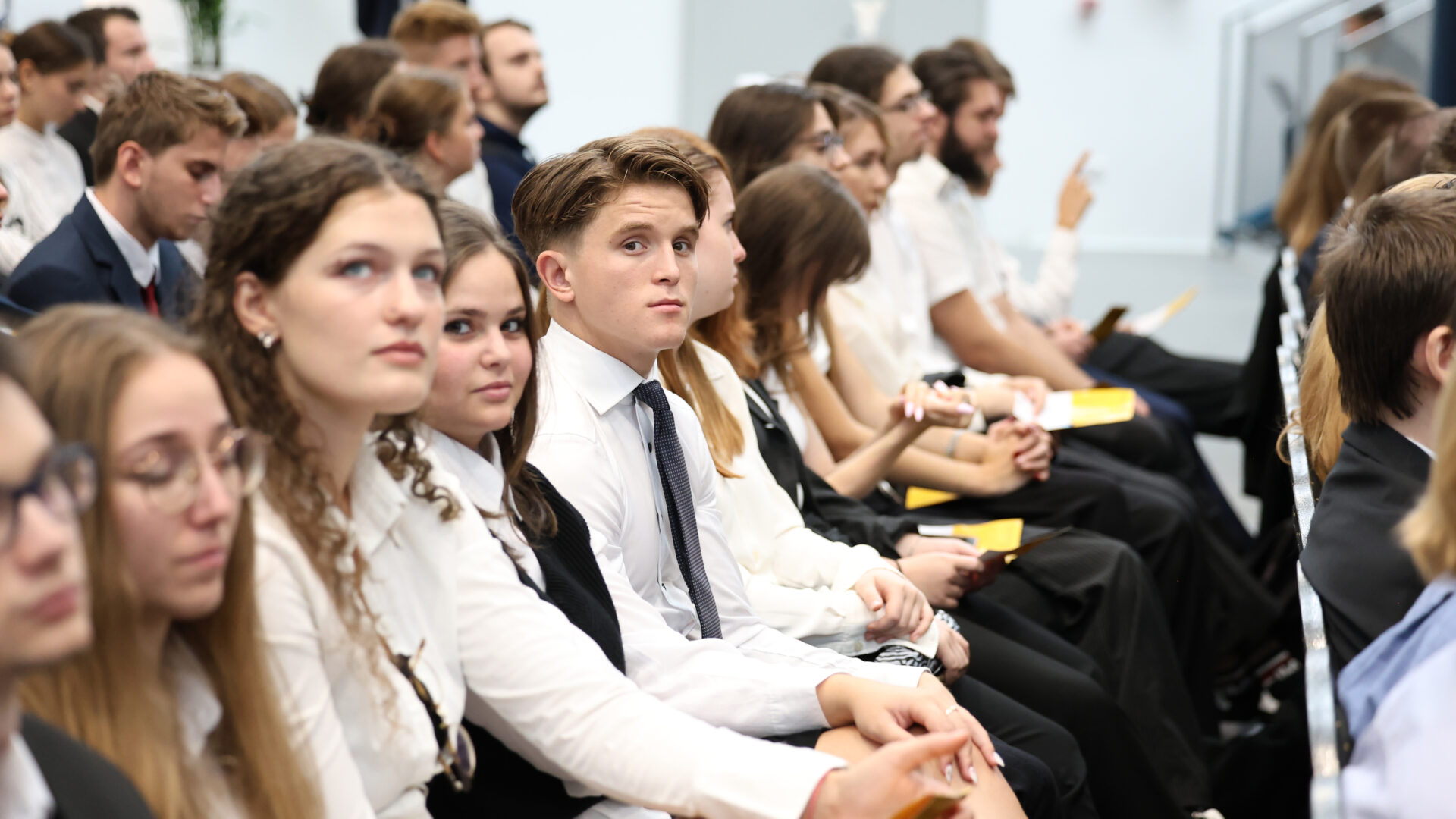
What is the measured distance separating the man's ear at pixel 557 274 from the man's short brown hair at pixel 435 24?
3299 mm

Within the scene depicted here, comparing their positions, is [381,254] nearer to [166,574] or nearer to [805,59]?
[166,574]

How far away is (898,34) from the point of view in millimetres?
9914

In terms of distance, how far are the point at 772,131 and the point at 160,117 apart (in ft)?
4.34

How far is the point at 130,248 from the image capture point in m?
2.82

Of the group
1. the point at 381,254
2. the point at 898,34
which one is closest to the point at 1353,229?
the point at 381,254

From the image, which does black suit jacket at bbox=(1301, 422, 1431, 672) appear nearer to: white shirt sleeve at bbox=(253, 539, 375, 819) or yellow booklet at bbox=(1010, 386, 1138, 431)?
white shirt sleeve at bbox=(253, 539, 375, 819)

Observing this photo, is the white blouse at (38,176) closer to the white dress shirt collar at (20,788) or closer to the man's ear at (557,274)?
the man's ear at (557,274)

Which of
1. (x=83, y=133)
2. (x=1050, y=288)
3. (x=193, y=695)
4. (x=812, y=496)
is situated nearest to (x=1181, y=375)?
(x=1050, y=288)

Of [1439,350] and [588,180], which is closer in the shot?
[1439,350]

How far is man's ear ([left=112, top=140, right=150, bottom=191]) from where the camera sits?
281 centimetres

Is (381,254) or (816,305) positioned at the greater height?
(381,254)

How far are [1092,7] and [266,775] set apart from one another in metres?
10.2

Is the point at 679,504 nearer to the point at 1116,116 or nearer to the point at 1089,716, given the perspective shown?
the point at 1089,716

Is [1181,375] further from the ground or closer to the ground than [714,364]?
closer to the ground
